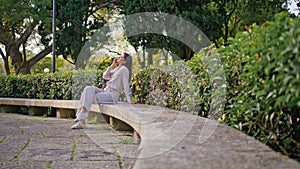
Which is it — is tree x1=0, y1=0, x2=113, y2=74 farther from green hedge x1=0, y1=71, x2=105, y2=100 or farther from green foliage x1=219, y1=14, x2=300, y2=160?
green foliage x1=219, y1=14, x2=300, y2=160

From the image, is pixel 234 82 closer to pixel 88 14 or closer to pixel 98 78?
pixel 98 78

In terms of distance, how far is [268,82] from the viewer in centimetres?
215

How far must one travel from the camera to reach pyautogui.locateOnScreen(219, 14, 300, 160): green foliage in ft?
5.92

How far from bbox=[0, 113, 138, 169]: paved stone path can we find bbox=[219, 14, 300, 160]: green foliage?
4.20ft

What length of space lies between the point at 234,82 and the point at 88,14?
56.4ft

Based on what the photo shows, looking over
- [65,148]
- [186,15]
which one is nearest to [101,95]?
[65,148]

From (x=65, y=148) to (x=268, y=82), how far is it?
290 cm

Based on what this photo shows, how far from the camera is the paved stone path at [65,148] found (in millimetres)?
3670

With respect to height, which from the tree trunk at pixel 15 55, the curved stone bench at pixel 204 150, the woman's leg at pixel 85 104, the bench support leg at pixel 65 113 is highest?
the tree trunk at pixel 15 55

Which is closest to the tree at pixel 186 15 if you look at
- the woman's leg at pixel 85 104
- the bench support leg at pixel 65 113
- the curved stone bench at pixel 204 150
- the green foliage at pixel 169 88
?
the bench support leg at pixel 65 113

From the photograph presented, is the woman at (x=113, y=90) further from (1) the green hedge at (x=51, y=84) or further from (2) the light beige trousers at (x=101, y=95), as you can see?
(1) the green hedge at (x=51, y=84)

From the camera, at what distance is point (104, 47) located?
2150 centimetres

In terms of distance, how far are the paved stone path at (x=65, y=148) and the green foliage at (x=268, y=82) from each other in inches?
50.4

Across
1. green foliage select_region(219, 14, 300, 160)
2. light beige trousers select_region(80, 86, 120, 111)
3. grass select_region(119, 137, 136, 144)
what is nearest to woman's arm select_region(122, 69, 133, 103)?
light beige trousers select_region(80, 86, 120, 111)
